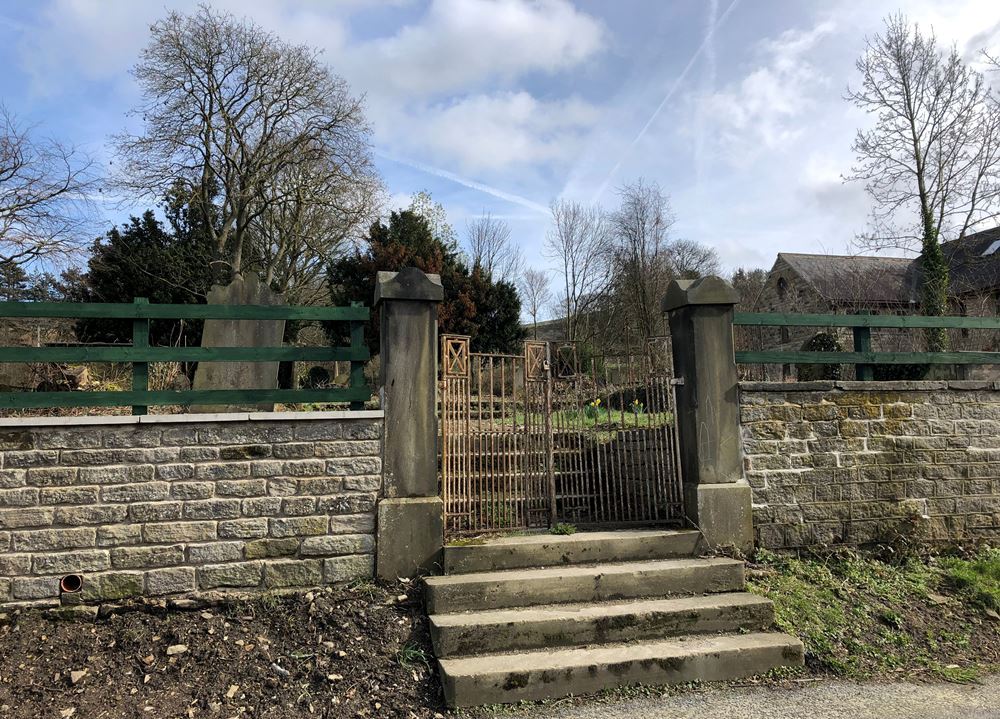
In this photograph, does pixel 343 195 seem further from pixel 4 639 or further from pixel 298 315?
pixel 4 639

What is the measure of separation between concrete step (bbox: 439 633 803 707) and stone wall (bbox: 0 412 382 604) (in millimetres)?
1415

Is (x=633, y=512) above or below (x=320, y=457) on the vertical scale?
below

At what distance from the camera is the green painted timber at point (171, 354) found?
4.48 m

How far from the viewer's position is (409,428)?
491cm

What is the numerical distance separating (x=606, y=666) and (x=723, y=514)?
82.7 inches

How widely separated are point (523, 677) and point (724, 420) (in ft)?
9.90

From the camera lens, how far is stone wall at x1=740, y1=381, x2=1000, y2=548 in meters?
5.59

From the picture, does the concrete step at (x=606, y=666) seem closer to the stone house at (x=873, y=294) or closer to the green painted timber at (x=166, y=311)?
the green painted timber at (x=166, y=311)

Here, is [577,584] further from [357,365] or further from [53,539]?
[53,539]

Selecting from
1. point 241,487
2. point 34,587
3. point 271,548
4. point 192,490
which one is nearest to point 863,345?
point 271,548

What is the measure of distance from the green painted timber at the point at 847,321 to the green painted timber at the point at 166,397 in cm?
382

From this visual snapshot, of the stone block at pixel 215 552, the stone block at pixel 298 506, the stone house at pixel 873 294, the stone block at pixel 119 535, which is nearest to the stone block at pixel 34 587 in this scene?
the stone block at pixel 119 535

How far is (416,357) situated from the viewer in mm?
5000

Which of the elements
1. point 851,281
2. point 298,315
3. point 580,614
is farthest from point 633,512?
point 851,281
